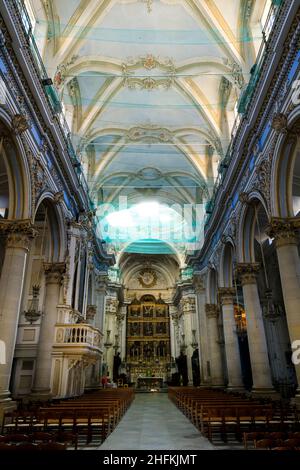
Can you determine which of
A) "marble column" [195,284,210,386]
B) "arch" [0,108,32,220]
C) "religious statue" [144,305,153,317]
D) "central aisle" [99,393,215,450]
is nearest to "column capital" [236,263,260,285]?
"central aisle" [99,393,215,450]

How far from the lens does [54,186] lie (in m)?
13.4

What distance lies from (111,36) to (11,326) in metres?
13.3

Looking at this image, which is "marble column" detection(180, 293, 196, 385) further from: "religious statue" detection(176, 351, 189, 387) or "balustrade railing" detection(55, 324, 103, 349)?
"balustrade railing" detection(55, 324, 103, 349)

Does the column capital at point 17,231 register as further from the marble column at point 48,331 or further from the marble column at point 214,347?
the marble column at point 214,347

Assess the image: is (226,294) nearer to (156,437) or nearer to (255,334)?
(255,334)

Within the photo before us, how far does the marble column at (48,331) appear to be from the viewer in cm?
1255

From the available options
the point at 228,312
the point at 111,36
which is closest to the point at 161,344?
the point at 228,312

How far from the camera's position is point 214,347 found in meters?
21.0

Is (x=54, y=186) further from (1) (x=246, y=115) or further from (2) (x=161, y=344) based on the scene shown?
(2) (x=161, y=344)

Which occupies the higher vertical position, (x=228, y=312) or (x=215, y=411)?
(x=228, y=312)

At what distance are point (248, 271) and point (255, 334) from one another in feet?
8.51

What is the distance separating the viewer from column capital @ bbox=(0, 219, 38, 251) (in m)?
9.96

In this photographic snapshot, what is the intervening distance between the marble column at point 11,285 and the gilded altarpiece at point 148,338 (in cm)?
2709

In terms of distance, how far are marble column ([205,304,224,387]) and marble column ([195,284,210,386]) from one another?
1.19 m
